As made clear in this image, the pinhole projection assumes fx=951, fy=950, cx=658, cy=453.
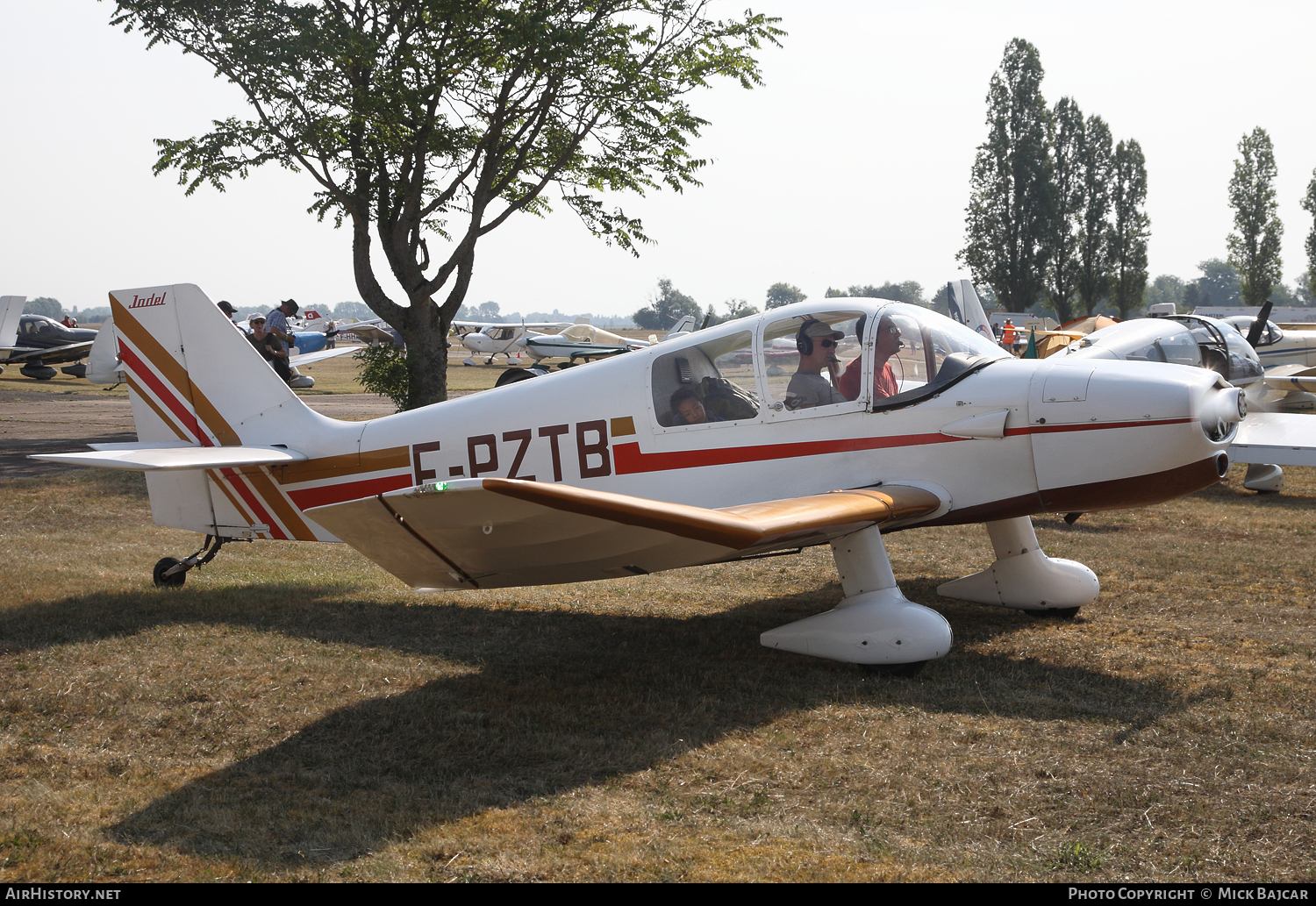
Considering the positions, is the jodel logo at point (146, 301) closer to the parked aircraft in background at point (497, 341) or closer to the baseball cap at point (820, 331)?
the baseball cap at point (820, 331)

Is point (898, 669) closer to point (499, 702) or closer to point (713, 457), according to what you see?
point (713, 457)

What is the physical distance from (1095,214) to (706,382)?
58.5 metres

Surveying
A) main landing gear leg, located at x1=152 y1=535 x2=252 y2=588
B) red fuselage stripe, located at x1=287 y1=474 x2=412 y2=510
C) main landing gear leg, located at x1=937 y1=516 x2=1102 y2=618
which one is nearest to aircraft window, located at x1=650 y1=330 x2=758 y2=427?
red fuselage stripe, located at x1=287 y1=474 x2=412 y2=510

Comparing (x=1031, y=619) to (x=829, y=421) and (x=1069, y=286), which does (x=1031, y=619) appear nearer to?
(x=829, y=421)

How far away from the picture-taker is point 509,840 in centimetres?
340

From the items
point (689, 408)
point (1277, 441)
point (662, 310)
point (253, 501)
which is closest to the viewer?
point (689, 408)

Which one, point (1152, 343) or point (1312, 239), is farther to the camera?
point (1312, 239)

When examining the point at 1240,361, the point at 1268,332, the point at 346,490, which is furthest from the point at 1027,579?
the point at 1268,332

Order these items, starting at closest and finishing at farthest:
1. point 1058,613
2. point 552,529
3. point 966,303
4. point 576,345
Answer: point 552,529 < point 1058,613 < point 966,303 < point 576,345

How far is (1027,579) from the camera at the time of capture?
6.70 m

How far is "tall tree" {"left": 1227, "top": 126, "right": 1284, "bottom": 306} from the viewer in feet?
→ 179

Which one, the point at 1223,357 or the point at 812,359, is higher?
the point at 812,359

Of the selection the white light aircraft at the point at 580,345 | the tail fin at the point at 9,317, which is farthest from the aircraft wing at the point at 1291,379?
the tail fin at the point at 9,317

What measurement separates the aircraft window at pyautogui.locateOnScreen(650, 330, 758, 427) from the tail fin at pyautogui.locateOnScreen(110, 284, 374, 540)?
265cm
